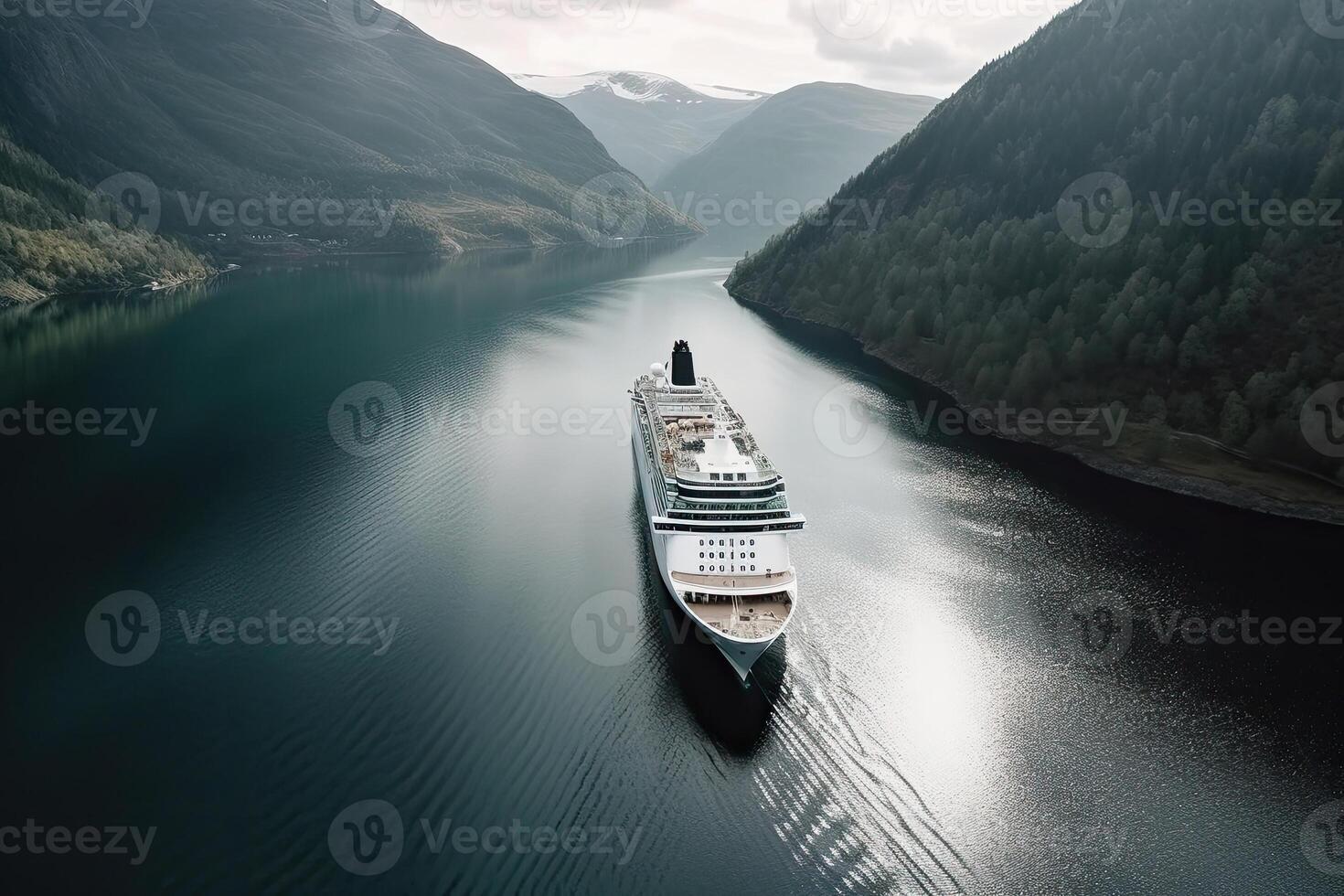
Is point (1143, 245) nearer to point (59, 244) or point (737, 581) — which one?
point (737, 581)

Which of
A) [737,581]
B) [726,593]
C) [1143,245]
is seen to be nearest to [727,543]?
[737,581]

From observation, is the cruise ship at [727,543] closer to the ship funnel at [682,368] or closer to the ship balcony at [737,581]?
the ship balcony at [737,581]

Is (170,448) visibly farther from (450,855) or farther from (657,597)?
(450,855)

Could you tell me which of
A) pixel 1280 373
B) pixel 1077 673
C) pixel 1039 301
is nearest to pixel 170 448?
pixel 1077 673

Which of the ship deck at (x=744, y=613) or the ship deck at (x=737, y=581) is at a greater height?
the ship deck at (x=737, y=581)

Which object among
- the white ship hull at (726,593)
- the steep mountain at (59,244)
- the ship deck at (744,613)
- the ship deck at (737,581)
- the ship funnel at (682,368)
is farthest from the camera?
→ the steep mountain at (59,244)

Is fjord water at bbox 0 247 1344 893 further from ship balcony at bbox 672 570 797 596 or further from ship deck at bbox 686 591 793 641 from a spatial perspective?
ship balcony at bbox 672 570 797 596

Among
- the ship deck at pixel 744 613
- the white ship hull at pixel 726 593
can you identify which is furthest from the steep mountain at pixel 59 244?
the ship deck at pixel 744 613

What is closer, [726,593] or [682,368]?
[726,593]
